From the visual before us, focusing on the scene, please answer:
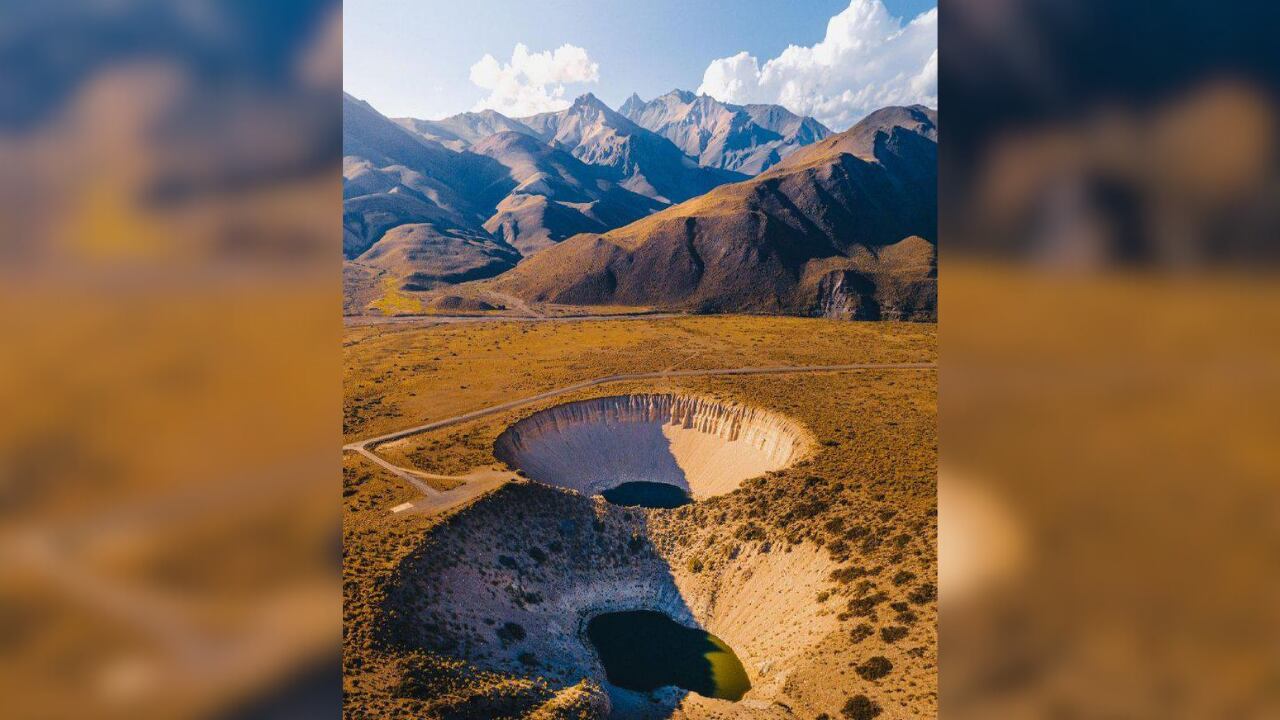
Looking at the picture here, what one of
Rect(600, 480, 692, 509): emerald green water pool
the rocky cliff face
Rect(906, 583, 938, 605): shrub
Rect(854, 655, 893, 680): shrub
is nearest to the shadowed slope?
Rect(600, 480, 692, 509): emerald green water pool

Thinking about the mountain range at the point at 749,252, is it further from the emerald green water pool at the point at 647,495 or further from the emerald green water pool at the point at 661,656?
the emerald green water pool at the point at 661,656

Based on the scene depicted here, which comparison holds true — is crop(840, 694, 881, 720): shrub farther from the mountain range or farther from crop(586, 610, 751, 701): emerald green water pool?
the mountain range

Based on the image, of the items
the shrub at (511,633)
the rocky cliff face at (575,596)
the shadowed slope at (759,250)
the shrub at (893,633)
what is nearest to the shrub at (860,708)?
the rocky cliff face at (575,596)

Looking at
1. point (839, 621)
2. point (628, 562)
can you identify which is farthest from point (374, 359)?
point (839, 621)

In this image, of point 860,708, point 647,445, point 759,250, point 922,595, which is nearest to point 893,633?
point 922,595

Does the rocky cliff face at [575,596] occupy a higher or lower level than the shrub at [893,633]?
lower

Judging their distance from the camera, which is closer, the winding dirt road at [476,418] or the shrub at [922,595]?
the shrub at [922,595]
